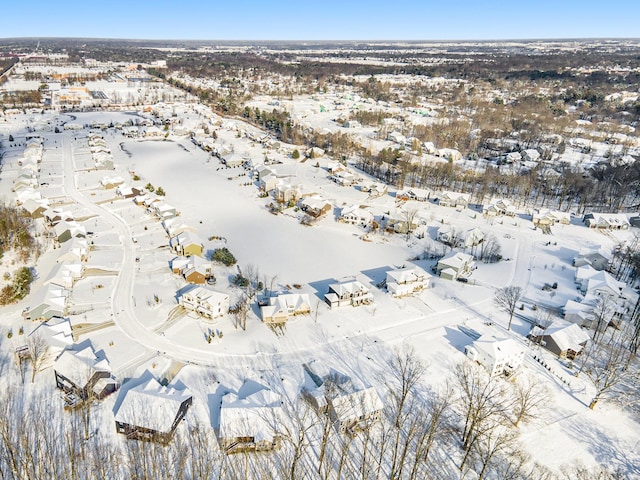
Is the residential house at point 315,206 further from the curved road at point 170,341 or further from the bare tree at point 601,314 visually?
the bare tree at point 601,314

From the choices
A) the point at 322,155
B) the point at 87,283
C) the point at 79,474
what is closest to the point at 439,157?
the point at 322,155

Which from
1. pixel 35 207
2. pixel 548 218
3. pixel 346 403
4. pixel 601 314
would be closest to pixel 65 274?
pixel 35 207

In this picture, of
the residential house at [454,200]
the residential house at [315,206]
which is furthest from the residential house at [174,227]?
the residential house at [454,200]

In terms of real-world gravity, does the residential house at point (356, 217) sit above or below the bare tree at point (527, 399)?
above

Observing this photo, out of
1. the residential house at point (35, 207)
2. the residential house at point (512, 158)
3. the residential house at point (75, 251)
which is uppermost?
the residential house at point (512, 158)

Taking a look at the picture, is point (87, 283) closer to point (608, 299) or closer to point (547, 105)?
point (608, 299)

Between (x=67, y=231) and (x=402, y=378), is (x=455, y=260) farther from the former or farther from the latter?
(x=67, y=231)

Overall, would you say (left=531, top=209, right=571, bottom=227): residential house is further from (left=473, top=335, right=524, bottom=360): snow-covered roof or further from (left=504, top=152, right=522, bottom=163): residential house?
(left=473, top=335, right=524, bottom=360): snow-covered roof

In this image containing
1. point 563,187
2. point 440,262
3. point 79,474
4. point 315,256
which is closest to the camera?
point 79,474
